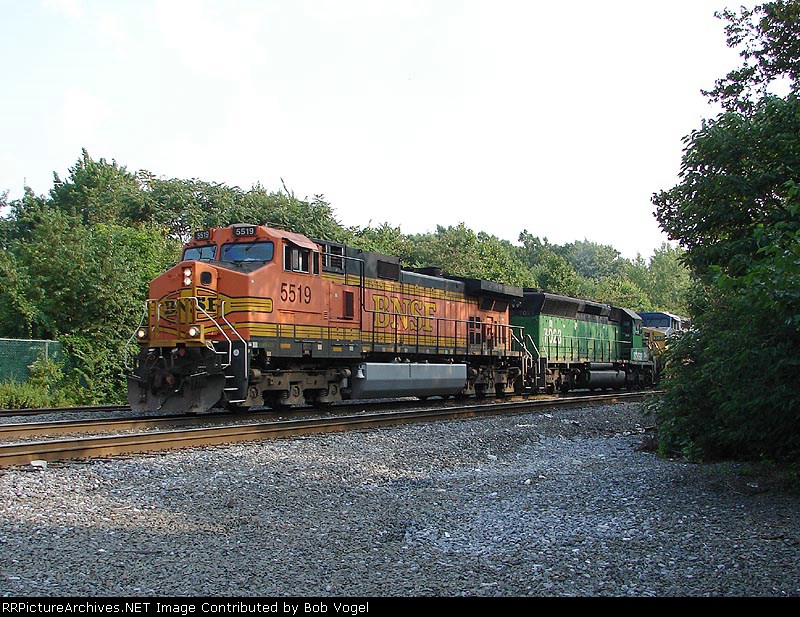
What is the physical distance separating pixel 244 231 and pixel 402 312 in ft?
15.4

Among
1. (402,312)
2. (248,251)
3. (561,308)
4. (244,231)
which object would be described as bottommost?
(402,312)

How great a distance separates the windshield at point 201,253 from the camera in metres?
14.2

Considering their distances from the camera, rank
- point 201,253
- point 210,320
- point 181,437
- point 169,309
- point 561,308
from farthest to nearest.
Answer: point 561,308 → point 201,253 → point 169,309 → point 210,320 → point 181,437

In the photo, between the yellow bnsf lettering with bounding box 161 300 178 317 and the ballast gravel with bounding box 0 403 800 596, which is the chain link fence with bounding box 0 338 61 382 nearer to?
the yellow bnsf lettering with bounding box 161 300 178 317

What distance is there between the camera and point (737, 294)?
26.7 ft

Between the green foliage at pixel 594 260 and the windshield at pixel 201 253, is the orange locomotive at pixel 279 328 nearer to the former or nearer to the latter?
the windshield at pixel 201 253

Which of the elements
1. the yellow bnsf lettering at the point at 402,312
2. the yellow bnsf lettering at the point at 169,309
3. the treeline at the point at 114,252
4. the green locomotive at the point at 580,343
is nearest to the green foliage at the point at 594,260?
the treeline at the point at 114,252

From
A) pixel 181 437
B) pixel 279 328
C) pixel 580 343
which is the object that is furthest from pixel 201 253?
pixel 580 343

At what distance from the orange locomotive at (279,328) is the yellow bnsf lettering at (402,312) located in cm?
3

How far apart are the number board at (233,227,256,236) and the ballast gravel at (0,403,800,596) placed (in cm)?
545

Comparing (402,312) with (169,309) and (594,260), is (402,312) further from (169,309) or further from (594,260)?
(594,260)

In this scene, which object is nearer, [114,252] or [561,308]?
[114,252]

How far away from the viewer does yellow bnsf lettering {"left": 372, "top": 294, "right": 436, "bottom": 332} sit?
54.1 feet

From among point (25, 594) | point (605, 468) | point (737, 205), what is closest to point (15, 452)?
point (25, 594)
